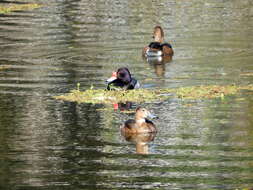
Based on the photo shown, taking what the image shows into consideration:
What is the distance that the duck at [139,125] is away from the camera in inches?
761

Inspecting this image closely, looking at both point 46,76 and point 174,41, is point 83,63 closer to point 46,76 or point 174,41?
point 46,76

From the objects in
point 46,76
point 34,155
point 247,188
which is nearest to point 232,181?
point 247,188

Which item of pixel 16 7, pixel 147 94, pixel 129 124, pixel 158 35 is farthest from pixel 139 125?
pixel 16 7

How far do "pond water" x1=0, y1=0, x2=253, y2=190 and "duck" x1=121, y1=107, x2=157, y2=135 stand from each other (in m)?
0.20

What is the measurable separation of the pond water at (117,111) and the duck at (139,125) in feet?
0.65

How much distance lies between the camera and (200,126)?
65.1 ft

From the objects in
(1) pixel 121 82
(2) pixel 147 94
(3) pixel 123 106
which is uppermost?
(1) pixel 121 82

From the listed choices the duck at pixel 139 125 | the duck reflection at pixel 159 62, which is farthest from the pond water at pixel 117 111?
the duck at pixel 139 125

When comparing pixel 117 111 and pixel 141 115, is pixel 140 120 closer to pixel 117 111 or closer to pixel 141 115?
pixel 141 115

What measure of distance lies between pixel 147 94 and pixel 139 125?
12.8 feet

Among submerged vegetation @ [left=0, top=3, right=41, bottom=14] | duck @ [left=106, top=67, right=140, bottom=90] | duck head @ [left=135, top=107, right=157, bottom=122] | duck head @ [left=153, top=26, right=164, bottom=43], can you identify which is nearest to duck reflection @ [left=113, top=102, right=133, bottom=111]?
duck @ [left=106, top=67, right=140, bottom=90]

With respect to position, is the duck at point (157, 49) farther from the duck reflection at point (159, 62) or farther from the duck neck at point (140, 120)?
the duck neck at point (140, 120)

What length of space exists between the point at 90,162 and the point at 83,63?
1271 centimetres

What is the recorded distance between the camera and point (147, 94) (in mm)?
23344
